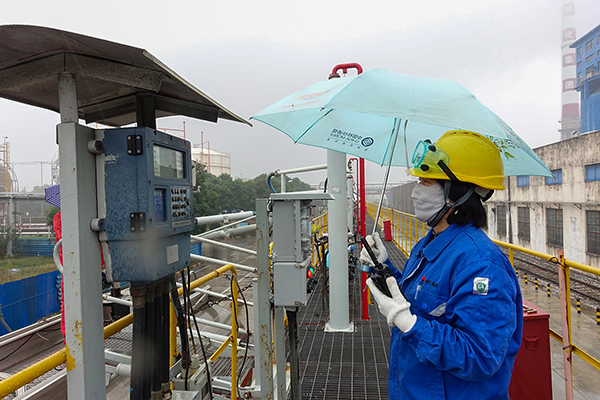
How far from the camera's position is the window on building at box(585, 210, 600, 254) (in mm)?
16641

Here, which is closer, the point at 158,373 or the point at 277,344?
the point at 158,373

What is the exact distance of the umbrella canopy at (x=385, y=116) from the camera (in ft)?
4.93

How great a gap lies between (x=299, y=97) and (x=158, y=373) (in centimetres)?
182

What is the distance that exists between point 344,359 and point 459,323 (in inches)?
116

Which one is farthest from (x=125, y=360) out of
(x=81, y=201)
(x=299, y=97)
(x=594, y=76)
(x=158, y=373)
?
(x=594, y=76)

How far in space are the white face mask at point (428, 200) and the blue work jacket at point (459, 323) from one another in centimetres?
11

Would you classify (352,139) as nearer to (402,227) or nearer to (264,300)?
(264,300)

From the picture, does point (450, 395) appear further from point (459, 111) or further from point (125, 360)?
point (125, 360)

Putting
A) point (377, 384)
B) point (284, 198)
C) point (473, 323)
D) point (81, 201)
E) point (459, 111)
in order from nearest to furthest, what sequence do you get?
point (473, 323), point (459, 111), point (81, 201), point (284, 198), point (377, 384)

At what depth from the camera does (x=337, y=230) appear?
4.32 meters

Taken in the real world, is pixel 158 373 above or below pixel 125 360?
above

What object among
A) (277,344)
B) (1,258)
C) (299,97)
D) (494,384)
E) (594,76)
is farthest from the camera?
(594,76)

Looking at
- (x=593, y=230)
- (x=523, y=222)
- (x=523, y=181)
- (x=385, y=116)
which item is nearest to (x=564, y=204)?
(x=593, y=230)

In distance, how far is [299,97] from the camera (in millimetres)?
2029
